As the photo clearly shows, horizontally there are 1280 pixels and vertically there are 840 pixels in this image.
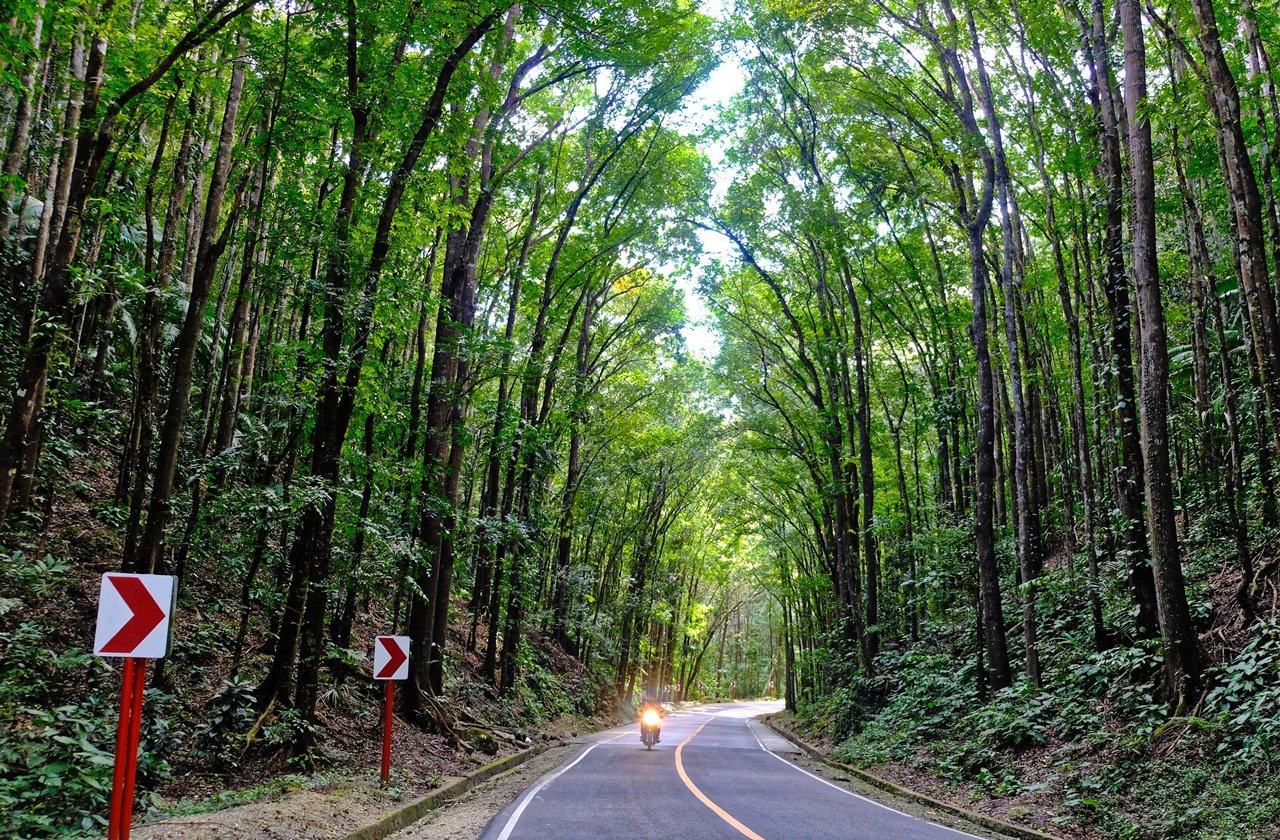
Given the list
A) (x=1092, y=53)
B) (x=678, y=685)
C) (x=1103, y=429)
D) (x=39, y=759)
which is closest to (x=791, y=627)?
(x=678, y=685)

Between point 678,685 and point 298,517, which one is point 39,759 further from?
point 678,685

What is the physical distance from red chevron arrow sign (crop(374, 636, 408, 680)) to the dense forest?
2.66ft

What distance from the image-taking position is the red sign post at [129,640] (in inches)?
188

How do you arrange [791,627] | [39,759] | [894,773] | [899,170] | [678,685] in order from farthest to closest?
[678,685] < [791,627] < [899,170] < [894,773] < [39,759]

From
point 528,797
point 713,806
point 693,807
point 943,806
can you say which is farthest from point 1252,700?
point 528,797

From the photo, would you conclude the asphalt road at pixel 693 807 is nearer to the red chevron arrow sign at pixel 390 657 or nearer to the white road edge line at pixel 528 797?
the white road edge line at pixel 528 797

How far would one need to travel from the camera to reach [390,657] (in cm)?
952

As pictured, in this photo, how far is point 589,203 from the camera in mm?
18594

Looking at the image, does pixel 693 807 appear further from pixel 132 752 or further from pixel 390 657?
pixel 132 752

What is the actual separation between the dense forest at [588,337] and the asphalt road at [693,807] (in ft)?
6.70

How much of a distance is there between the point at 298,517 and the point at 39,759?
10.6 ft

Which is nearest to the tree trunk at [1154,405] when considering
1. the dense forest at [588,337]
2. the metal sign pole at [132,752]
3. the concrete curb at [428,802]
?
the dense forest at [588,337]

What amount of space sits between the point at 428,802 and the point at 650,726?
11.1m

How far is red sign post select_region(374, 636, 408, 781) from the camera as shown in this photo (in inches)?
366
